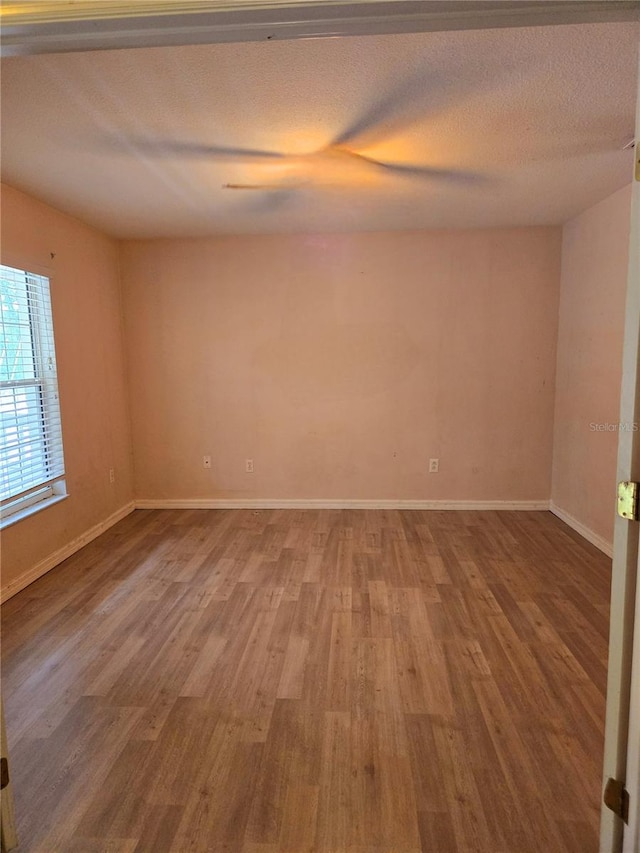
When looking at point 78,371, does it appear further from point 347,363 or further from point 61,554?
point 347,363

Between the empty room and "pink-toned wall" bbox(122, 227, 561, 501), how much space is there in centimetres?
Result: 3

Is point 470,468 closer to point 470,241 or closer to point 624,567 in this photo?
point 470,241

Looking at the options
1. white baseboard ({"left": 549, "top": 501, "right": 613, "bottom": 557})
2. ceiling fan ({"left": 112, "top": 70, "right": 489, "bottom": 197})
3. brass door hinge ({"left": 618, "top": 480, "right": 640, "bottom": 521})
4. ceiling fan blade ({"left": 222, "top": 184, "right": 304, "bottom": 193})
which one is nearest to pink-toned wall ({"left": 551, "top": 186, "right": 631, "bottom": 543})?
white baseboard ({"left": 549, "top": 501, "right": 613, "bottom": 557})

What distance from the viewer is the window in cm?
284

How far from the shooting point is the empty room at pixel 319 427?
140cm

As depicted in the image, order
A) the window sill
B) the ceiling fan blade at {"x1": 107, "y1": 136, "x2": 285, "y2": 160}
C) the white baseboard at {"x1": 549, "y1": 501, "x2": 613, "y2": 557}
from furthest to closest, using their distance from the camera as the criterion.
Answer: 1. the white baseboard at {"x1": 549, "y1": 501, "x2": 613, "y2": 557}
2. the window sill
3. the ceiling fan blade at {"x1": 107, "y1": 136, "x2": 285, "y2": 160}

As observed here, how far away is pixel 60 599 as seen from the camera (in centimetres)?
278

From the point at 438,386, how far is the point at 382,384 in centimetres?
51

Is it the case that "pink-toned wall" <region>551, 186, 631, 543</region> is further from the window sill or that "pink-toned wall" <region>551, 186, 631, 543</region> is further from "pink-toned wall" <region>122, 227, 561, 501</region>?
the window sill

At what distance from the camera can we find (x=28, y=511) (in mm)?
2988

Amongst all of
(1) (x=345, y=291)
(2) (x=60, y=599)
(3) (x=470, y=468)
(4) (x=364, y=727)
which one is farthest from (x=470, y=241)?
(2) (x=60, y=599)

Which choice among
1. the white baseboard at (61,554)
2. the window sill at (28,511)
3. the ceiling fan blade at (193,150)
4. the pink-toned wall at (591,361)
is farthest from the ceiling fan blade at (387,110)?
the white baseboard at (61,554)

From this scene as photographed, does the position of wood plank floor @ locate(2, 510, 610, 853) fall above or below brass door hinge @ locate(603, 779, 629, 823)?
below

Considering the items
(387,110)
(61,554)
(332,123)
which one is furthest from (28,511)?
(387,110)
